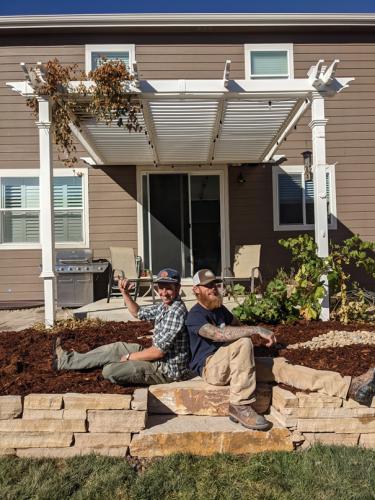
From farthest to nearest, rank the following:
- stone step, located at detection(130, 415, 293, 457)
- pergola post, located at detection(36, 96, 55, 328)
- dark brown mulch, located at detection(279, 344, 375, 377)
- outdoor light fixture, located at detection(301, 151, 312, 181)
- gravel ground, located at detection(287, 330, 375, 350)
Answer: outdoor light fixture, located at detection(301, 151, 312, 181) → pergola post, located at detection(36, 96, 55, 328) → gravel ground, located at detection(287, 330, 375, 350) → dark brown mulch, located at detection(279, 344, 375, 377) → stone step, located at detection(130, 415, 293, 457)

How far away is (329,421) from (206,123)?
15.1 feet

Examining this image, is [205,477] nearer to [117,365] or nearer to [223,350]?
[223,350]

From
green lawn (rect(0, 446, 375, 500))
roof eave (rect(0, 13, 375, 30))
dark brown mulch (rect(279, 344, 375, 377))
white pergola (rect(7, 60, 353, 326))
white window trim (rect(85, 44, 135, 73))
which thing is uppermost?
roof eave (rect(0, 13, 375, 30))

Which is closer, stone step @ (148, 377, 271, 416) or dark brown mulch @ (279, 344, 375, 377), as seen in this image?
stone step @ (148, 377, 271, 416)

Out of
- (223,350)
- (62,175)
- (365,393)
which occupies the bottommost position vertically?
(365,393)

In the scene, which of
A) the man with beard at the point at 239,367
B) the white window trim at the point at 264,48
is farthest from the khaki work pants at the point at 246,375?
the white window trim at the point at 264,48

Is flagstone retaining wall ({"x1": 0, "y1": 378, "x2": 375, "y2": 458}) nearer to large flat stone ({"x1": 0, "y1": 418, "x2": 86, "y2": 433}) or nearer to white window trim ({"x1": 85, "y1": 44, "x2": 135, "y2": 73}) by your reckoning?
large flat stone ({"x1": 0, "y1": 418, "x2": 86, "y2": 433})

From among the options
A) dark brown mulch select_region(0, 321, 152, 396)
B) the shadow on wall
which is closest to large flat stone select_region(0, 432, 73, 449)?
dark brown mulch select_region(0, 321, 152, 396)

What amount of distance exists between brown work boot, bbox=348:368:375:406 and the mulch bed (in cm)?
25

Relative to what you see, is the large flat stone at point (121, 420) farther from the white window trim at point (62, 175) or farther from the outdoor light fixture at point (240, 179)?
the outdoor light fixture at point (240, 179)

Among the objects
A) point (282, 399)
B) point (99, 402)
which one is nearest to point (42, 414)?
point (99, 402)

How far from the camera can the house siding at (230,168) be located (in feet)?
27.8

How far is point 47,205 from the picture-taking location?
525 cm

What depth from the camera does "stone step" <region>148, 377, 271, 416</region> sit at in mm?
2994
